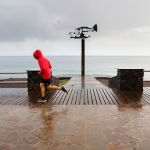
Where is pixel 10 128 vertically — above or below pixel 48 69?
below

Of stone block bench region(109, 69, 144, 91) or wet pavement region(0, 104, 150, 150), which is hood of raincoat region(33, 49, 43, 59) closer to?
wet pavement region(0, 104, 150, 150)

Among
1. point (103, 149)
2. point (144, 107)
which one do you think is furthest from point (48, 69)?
point (103, 149)

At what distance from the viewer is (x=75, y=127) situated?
588 cm

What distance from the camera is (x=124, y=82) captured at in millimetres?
12133

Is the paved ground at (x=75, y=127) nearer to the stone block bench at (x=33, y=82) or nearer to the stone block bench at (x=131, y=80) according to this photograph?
the stone block bench at (x=33, y=82)

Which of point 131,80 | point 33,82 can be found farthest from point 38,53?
point 131,80

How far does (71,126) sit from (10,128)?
1219 mm

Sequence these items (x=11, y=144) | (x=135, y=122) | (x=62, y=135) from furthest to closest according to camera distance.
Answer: (x=135, y=122) → (x=62, y=135) → (x=11, y=144)

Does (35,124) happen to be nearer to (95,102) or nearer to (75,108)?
(75,108)

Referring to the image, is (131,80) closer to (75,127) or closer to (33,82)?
(33,82)

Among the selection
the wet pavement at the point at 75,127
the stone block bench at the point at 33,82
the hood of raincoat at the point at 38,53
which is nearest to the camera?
the wet pavement at the point at 75,127

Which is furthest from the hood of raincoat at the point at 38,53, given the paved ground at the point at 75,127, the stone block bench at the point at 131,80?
the stone block bench at the point at 131,80

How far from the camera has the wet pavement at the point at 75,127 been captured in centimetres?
476

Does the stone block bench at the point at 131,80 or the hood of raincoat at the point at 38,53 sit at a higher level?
the hood of raincoat at the point at 38,53
